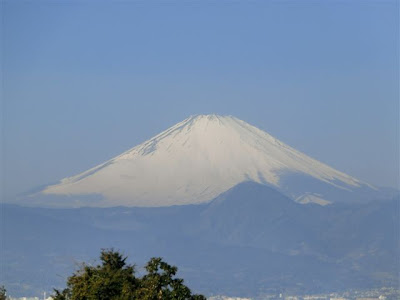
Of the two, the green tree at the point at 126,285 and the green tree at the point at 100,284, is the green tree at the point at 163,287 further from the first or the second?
the green tree at the point at 100,284

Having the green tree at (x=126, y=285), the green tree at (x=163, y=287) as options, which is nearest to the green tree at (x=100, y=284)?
the green tree at (x=126, y=285)

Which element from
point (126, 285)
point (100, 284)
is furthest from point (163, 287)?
point (100, 284)

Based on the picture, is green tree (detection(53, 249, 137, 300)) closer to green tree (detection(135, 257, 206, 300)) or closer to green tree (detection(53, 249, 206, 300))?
green tree (detection(53, 249, 206, 300))

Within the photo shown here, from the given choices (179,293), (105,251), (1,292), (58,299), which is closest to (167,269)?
(179,293)

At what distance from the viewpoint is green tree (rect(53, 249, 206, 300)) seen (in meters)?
45.6

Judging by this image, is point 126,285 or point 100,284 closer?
point 126,285

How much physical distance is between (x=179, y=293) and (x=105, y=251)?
40.7ft

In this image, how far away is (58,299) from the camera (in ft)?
165

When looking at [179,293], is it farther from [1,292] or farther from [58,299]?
[1,292]

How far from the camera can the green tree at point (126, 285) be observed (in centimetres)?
4562

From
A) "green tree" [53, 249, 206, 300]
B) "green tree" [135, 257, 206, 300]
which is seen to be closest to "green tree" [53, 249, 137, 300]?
"green tree" [53, 249, 206, 300]

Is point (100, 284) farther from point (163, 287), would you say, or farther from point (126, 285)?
point (163, 287)

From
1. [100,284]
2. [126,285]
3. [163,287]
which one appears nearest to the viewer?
[163,287]

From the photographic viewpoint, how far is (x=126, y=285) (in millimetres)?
47812
